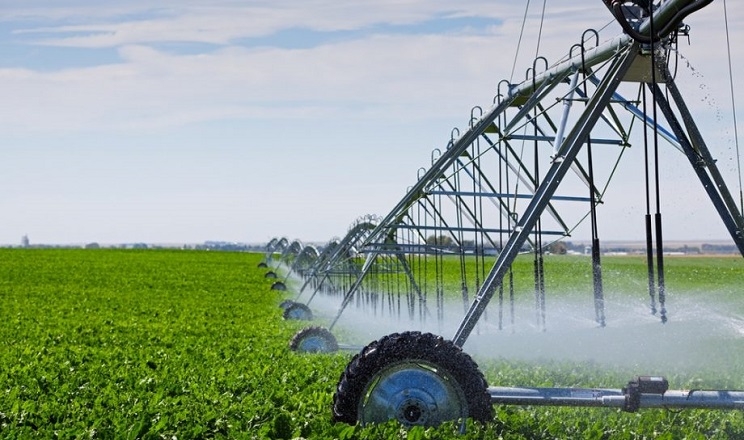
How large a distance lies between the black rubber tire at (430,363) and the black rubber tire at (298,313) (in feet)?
40.0

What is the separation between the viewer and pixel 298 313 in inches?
725

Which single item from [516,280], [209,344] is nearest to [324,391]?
[209,344]

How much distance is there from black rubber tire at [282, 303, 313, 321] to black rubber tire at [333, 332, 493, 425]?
12.2m

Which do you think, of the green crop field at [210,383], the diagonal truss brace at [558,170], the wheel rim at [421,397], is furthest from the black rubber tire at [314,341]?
the wheel rim at [421,397]

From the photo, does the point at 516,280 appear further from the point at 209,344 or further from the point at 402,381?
the point at 402,381

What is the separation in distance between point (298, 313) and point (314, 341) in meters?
5.90

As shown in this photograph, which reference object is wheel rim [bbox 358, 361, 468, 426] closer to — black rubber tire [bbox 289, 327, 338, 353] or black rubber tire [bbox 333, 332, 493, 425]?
black rubber tire [bbox 333, 332, 493, 425]

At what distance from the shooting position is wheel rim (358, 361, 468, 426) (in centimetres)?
614

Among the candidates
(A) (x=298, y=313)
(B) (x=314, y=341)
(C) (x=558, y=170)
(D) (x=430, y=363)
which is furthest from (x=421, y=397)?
(A) (x=298, y=313)

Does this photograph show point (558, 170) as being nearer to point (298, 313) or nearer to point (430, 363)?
point (430, 363)

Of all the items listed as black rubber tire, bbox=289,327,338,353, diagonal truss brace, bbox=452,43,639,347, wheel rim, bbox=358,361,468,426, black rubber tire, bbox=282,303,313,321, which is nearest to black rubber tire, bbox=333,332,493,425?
wheel rim, bbox=358,361,468,426

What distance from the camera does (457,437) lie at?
232 inches

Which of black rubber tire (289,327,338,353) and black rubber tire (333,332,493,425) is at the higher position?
black rubber tire (333,332,493,425)

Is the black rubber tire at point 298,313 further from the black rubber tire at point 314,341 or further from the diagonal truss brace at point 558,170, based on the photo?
the diagonal truss brace at point 558,170
